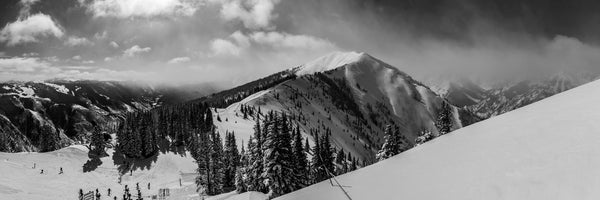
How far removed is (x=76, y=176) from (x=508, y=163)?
120 metres

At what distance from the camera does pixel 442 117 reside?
56781 mm

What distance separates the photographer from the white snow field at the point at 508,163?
494 cm

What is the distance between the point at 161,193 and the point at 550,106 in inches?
3929

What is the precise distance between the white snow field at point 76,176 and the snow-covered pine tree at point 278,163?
46.8 m

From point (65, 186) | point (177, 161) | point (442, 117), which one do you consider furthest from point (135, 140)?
point (442, 117)

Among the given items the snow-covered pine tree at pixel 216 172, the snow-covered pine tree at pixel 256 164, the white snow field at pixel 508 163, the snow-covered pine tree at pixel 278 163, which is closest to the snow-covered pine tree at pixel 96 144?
the snow-covered pine tree at pixel 216 172

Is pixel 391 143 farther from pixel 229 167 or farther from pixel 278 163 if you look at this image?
pixel 229 167

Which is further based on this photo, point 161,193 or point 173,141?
point 173,141

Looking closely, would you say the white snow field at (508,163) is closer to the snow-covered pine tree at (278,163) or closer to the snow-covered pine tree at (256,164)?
the snow-covered pine tree at (278,163)

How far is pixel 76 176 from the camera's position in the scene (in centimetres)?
10675

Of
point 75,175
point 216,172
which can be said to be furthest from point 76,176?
point 216,172

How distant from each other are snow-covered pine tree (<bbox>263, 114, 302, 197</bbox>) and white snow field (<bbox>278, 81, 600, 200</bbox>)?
122 ft

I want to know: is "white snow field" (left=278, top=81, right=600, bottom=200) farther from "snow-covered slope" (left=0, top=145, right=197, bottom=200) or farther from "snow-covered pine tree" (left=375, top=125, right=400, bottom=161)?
"snow-covered slope" (left=0, top=145, right=197, bottom=200)

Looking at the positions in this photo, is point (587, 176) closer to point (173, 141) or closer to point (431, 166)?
point (431, 166)
